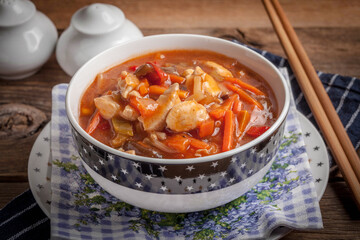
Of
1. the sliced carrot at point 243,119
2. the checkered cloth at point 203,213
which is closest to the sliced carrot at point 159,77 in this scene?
the sliced carrot at point 243,119

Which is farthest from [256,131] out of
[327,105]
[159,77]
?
[327,105]

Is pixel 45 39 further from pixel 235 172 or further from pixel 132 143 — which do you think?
pixel 235 172

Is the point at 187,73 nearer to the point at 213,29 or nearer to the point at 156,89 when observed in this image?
the point at 156,89

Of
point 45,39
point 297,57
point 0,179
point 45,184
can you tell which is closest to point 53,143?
point 45,184

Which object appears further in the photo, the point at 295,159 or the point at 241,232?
the point at 295,159

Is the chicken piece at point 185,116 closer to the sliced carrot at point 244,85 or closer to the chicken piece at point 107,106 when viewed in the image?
the chicken piece at point 107,106

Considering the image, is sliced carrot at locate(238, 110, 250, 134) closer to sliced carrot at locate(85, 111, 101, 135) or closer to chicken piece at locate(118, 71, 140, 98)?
chicken piece at locate(118, 71, 140, 98)
